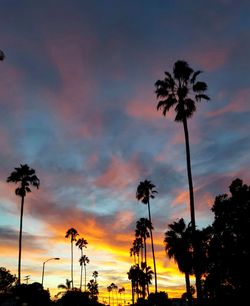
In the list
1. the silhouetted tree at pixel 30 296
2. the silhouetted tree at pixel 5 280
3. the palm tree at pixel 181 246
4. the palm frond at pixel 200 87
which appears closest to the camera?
the palm frond at pixel 200 87

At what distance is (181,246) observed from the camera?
54875mm

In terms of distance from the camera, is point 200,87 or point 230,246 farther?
point 230,246

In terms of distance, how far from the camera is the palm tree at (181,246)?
5391 centimetres

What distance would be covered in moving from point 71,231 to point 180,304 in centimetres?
6191

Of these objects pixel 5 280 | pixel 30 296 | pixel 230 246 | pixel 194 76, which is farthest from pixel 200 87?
pixel 5 280

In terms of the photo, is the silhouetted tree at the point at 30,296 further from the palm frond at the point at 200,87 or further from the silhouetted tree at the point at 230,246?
the palm frond at the point at 200,87

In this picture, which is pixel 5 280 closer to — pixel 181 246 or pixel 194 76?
pixel 181 246

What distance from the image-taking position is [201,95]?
42500 millimetres

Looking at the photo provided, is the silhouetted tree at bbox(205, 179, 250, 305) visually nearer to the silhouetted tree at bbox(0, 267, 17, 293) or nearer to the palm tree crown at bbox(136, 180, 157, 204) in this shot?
the palm tree crown at bbox(136, 180, 157, 204)

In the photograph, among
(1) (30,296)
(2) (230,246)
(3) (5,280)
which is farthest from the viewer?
(3) (5,280)

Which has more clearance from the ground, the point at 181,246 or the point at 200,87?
the point at 200,87

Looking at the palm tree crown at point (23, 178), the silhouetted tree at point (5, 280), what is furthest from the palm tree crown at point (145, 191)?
the silhouetted tree at point (5, 280)

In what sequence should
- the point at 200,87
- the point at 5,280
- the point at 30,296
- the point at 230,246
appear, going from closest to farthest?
the point at 200,87, the point at 230,246, the point at 30,296, the point at 5,280

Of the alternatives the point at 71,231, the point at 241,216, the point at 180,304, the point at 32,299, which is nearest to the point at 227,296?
the point at 241,216
